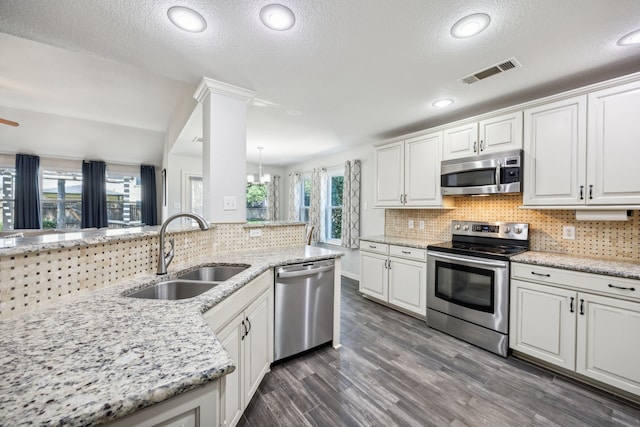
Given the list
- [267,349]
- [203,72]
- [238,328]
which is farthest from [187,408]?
[203,72]

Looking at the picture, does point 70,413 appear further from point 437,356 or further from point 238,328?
point 437,356

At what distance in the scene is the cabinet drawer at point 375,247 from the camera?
3264mm

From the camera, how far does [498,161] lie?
246cm

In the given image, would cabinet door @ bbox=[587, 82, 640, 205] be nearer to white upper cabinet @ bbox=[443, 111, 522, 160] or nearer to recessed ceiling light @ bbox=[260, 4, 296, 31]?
white upper cabinet @ bbox=[443, 111, 522, 160]

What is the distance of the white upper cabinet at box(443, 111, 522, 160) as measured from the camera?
240 cm

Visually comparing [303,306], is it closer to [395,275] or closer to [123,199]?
[395,275]

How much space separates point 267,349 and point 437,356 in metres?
1.48

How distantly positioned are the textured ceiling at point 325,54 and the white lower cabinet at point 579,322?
1.62 meters

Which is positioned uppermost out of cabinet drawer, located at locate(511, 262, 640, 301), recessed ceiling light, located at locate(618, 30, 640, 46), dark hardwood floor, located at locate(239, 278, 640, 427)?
recessed ceiling light, located at locate(618, 30, 640, 46)

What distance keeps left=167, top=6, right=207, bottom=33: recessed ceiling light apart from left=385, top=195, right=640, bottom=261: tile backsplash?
3.00 meters

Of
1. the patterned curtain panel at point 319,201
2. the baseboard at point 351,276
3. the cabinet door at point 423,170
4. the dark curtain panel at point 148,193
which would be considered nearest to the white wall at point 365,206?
the baseboard at point 351,276

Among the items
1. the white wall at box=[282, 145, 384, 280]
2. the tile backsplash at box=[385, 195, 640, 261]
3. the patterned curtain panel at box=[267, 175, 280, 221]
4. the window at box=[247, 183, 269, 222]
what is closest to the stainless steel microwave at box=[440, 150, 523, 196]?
the tile backsplash at box=[385, 195, 640, 261]

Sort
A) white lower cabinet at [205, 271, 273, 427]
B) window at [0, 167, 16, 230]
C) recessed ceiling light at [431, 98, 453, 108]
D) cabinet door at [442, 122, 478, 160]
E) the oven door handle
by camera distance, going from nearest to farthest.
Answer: white lower cabinet at [205, 271, 273, 427]
the oven door handle
recessed ceiling light at [431, 98, 453, 108]
cabinet door at [442, 122, 478, 160]
window at [0, 167, 16, 230]

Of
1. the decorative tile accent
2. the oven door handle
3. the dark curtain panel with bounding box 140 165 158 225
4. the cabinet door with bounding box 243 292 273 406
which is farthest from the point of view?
the dark curtain panel with bounding box 140 165 158 225
